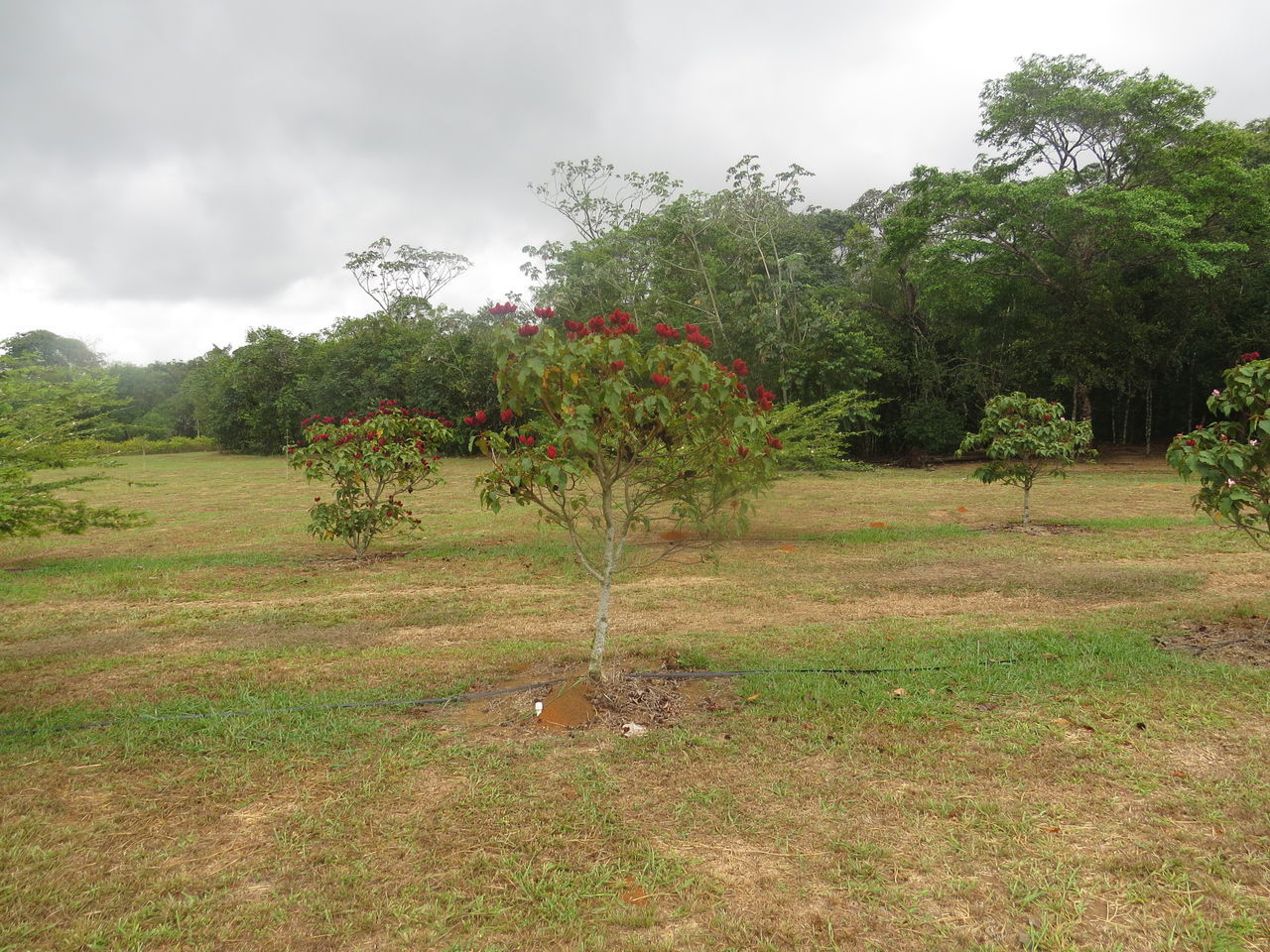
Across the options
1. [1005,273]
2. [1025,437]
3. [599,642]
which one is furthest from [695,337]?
[1005,273]

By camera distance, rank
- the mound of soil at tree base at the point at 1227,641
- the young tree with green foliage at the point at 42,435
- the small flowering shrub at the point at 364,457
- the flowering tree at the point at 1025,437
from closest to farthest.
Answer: the mound of soil at tree base at the point at 1227,641 < the young tree with green foliage at the point at 42,435 < the small flowering shrub at the point at 364,457 < the flowering tree at the point at 1025,437

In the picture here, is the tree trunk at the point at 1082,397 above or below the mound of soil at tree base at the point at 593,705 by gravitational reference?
above

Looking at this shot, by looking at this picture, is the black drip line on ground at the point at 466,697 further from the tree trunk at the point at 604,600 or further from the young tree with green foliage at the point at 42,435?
the young tree with green foliage at the point at 42,435

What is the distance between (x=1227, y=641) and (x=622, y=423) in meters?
4.09

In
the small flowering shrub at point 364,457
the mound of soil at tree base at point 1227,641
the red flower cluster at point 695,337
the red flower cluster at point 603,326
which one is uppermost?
the red flower cluster at point 603,326

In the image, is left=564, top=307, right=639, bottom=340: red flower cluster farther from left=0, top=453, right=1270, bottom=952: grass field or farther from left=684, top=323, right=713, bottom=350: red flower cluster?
left=0, top=453, right=1270, bottom=952: grass field

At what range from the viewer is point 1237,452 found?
14.4 feet

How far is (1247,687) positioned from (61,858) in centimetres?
531

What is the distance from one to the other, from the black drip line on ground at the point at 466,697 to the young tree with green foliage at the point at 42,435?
1521mm

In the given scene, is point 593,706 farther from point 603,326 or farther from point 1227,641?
point 1227,641

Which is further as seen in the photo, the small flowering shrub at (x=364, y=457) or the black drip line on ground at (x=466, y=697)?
the small flowering shrub at (x=364, y=457)

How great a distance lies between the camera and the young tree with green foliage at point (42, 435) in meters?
5.15

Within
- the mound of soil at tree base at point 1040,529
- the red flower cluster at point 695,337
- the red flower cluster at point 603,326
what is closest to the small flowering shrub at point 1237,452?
the red flower cluster at point 695,337

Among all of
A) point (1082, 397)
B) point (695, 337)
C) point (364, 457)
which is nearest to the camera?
point (695, 337)
